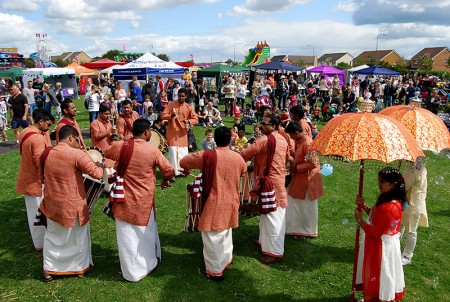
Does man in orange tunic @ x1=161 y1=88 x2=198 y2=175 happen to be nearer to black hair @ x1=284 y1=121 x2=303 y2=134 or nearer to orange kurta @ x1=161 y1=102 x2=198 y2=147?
orange kurta @ x1=161 y1=102 x2=198 y2=147

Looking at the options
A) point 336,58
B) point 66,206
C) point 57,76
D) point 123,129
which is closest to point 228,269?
point 66,206

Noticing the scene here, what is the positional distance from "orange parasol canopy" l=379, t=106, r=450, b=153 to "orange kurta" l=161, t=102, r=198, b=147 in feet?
15.2

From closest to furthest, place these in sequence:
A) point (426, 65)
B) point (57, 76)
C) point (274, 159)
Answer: point (274, 159) → point (57, 76) → point (426, 65)

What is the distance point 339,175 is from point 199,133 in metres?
6.37

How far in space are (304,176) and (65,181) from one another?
3397mm

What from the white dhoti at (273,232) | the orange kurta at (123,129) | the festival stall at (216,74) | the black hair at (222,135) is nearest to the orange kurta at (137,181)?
the black hair at (222,135)

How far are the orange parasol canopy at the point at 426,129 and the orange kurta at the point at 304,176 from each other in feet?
4.52

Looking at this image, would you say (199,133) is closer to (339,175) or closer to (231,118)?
(231,118)

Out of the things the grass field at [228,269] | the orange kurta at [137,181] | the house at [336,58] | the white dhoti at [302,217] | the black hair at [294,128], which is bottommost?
the grass field at [228,269]

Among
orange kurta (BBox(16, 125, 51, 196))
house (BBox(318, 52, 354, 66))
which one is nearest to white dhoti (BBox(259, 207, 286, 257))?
orange kurta (BBox(16, 125, 51, 196))

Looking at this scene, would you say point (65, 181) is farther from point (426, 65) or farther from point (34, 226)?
point (426, 65)

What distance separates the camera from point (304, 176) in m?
5.70

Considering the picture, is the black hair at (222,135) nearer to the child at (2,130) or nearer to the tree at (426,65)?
the child at (2,130)

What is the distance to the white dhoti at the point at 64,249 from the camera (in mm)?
4688
